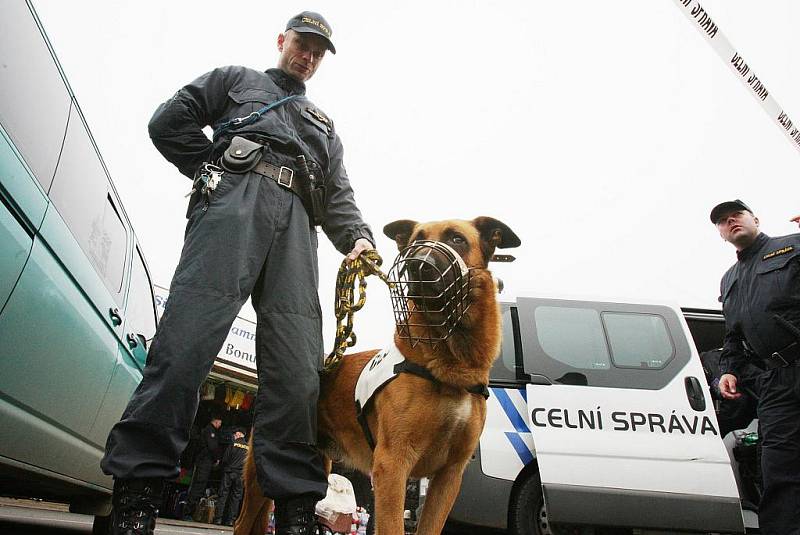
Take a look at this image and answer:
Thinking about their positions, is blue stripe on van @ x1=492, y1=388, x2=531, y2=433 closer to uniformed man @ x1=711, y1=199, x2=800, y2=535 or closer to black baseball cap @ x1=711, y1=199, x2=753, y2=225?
uniformed man @ x1=711, y1=199, x2=800, y2=535

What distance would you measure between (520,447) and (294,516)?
2.18m

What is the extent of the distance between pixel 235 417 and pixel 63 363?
9905 millimetres

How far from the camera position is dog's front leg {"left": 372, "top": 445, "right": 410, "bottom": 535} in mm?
1969

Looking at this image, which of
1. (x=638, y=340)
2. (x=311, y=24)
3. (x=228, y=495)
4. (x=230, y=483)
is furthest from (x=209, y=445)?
(x=311, y=24)

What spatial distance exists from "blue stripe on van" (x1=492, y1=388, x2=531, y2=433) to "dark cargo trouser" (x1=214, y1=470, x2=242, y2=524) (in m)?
7.02

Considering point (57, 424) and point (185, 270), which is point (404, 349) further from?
point (57, 424)

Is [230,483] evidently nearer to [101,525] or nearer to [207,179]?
[101,525]

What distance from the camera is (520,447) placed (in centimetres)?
353

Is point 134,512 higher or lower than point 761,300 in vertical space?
lower

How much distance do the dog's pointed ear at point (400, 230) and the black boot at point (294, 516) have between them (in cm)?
151

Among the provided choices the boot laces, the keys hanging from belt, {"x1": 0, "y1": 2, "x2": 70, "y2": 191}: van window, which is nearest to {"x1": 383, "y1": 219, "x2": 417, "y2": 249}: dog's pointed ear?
the keys hanging from belt

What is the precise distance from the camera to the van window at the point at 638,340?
12.4 ft

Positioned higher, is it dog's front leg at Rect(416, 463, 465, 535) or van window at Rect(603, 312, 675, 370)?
van window at Rect(603, 312, 675, 370)

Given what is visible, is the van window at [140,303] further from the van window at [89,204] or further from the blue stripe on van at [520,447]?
the blue stripe on van at [520,447]
